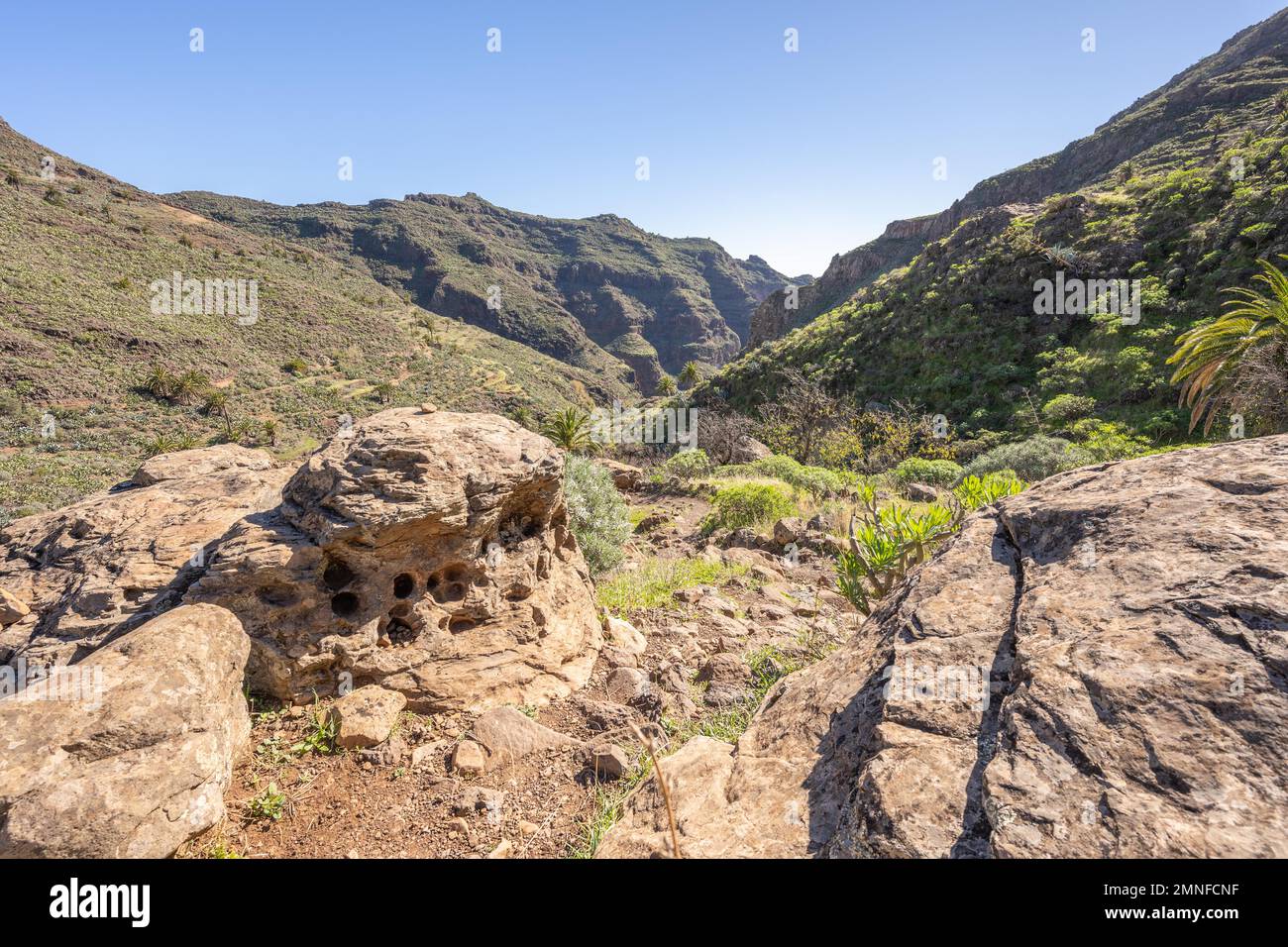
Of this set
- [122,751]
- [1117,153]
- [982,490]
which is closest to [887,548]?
[982,490]

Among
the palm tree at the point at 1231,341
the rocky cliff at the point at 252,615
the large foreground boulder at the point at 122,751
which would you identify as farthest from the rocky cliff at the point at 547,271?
the large foreground boulder at the point at 122,751

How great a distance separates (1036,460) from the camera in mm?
13352

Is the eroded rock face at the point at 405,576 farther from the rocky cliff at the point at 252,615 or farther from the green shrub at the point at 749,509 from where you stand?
the green shrub at the point at 749,509

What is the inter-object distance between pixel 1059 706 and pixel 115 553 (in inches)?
Result: 224

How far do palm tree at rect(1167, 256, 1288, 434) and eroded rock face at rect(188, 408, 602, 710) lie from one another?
40.4 ft

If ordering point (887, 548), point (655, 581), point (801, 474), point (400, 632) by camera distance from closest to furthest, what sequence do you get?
point (400, 632), point (887, 548), point (655, 581), point (801, 474)

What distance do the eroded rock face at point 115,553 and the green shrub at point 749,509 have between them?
871cm

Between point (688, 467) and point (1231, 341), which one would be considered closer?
point (1231, 341)

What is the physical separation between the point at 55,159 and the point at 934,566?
8615 centimetres

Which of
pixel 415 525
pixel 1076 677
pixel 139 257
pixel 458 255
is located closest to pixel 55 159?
pixel 139 257

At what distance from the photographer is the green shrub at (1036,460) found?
12938 mm

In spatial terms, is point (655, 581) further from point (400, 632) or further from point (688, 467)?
point (688, 467)

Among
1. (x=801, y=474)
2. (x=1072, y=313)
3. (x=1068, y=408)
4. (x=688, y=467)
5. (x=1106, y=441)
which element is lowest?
(x=801, y=474)

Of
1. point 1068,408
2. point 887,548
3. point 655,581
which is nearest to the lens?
point 887,548
